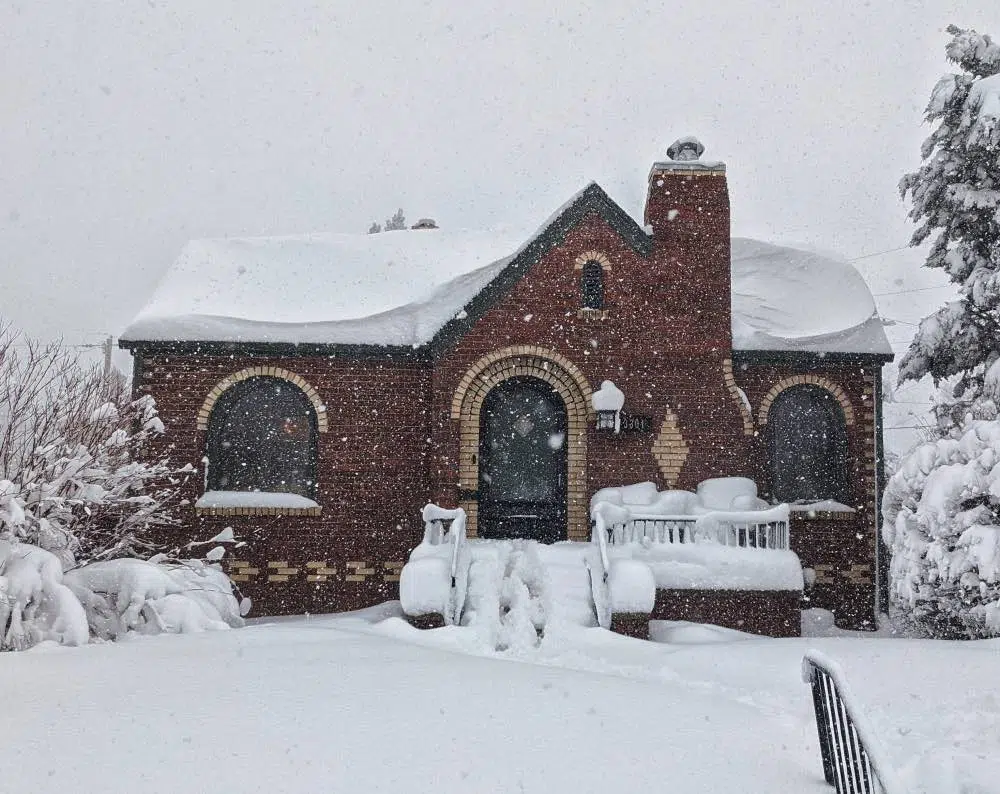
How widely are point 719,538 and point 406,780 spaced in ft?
27.0

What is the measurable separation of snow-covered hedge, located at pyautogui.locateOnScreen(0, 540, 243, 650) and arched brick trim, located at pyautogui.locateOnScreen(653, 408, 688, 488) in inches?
254

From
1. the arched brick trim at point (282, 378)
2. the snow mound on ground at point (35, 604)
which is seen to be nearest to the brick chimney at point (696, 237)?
the arched brick trim at point (282, 378)

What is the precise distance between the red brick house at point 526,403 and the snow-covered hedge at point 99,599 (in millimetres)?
2421

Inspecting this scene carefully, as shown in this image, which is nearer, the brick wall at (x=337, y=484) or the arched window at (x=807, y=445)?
the brick wall at (x=337, y=484)

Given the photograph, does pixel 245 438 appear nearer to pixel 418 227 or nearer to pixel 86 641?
pixel 86 641

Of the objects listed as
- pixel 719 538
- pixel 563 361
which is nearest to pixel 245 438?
pixel 563 361

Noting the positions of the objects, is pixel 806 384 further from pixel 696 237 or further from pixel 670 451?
pixel 696 237

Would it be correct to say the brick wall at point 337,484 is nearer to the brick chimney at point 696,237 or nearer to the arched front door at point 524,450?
the arched front door at point 524,450

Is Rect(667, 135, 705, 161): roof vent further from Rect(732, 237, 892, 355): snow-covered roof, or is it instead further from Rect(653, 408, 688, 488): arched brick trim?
Rect(653, 408, 688, 488): arched brick trim

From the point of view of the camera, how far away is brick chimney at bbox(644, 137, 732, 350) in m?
13.0

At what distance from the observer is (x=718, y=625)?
10.4 meters

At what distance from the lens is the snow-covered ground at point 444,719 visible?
4207 mm

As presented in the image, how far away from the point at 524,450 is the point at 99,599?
6.56 meters

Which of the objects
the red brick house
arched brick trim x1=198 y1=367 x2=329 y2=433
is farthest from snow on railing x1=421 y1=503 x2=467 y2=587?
arched brick trim x1=198 y1=367 x2=329 y2=433
